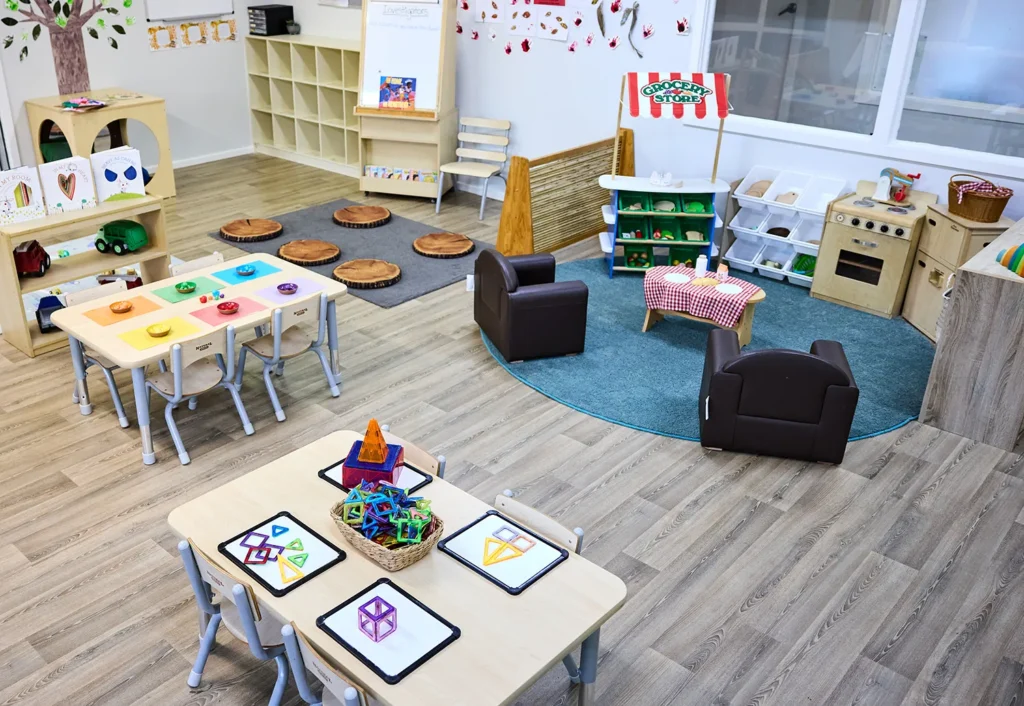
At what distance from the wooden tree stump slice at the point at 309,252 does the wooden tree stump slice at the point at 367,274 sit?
0.15 m

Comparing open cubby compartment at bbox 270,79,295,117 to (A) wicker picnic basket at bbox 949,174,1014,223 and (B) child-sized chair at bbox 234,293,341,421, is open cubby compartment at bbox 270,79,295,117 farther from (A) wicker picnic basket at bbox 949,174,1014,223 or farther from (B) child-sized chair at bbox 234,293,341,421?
(A) wicker picnic basket at bbox 949,174,1014,223

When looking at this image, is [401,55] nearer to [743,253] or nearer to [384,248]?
[384,248]

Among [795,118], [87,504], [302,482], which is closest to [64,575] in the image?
[87,504]

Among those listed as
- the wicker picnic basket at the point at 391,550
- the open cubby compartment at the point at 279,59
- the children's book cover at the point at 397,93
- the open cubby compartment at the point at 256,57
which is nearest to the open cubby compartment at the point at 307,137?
the open cubby compartment at the point at 279,59

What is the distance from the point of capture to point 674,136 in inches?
311

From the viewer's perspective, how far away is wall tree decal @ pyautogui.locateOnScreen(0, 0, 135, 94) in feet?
26.8

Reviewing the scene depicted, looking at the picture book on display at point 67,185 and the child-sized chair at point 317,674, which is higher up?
Answer: the picture book on display at point 67,185

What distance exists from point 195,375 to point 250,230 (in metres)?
3.20

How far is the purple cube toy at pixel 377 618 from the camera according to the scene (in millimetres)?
2752

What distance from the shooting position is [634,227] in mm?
7297

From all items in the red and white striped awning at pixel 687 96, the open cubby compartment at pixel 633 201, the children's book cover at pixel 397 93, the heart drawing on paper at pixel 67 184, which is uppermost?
the red and white striped awning at pixel 687 96

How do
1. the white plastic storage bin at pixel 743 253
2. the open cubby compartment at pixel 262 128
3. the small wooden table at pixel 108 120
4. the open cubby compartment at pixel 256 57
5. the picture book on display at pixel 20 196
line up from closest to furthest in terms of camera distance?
1. the picture book on display at pixel 20 196
2. the white plastic storage bin at pixel 743 253
3. the small wooden table at pixel 108 120
4. the open cubby compartment at pixel 256 57
5. the open cubby compartment at pixel 262 128

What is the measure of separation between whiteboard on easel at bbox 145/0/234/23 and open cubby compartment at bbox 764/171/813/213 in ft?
20.5

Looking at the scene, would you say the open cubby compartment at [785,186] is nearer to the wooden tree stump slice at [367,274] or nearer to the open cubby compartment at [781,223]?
the open cubby compartment at [781,223]
